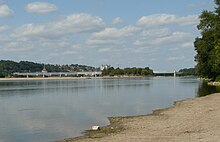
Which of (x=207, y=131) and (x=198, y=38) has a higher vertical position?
(x=198, y=38)

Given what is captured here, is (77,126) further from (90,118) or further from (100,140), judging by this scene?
(100,140)

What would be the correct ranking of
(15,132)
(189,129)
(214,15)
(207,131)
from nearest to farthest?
(207,131), (189,129), (15,132), (214,15)

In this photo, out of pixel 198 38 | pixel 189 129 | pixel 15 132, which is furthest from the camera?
pixel 198 38

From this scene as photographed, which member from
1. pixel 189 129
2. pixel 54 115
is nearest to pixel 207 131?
pixel 189 129

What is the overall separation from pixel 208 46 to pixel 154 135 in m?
75.4

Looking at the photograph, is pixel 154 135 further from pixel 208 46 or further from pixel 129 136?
pixel 208 46

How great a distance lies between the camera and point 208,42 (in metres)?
93.3

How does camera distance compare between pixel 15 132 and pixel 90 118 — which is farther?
pixel 90 118

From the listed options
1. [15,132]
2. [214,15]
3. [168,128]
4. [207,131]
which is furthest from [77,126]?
[214,15]

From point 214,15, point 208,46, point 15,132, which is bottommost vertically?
point 15,132

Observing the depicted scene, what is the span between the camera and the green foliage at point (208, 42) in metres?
88.8

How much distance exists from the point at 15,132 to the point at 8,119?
8.94 meters

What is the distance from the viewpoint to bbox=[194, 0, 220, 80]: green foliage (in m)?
88.8

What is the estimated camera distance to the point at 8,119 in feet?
124
